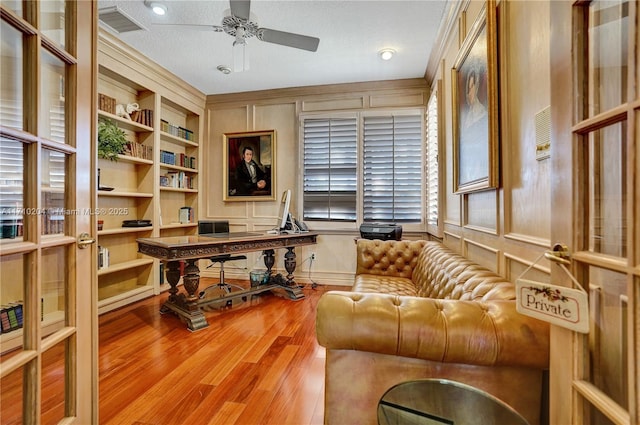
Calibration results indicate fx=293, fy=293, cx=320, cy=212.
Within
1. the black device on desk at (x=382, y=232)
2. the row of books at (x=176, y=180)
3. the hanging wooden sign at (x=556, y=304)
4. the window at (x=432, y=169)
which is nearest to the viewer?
the hanging wooden sign at (x=556, y=304)

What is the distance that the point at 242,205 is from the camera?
189 inches

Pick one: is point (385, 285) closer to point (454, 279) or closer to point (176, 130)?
point (454, 279)

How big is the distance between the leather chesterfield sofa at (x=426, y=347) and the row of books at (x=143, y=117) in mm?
3681

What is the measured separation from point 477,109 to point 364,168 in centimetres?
234

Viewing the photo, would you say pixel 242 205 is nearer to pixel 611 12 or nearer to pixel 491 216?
pixel 491 216

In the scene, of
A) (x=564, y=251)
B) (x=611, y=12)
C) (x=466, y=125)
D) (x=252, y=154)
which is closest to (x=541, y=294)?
(x=564, y=251)

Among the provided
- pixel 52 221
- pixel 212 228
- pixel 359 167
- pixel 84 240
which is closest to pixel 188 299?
pixel 212 228

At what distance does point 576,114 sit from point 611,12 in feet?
0.78

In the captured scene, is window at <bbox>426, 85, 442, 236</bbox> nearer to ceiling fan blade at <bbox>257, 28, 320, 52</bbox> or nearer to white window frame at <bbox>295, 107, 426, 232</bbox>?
white window frame at <bbox>295, 107, 426, 232</bbox>

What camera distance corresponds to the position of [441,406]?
946 millimetres

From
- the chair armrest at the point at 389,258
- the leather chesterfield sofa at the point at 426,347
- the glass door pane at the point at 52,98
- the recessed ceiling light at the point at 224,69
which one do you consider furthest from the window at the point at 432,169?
the glass door pane at the point at 52,98

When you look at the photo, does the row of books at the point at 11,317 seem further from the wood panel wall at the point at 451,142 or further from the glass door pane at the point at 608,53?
the wood panel wall at the point at 451,142

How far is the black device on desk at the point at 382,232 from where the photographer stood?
3.57 metres

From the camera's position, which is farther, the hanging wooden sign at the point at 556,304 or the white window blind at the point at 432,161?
the white window blind at the point at 432,161
